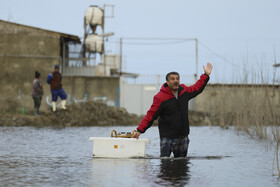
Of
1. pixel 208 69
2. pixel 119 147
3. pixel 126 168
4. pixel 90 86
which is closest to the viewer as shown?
pixel 126 168

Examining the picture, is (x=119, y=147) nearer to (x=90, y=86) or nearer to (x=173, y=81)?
(x=173, y=81)

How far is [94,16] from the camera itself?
151ft

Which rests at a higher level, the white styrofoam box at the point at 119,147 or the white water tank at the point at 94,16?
the white water tank at the point at 94,16

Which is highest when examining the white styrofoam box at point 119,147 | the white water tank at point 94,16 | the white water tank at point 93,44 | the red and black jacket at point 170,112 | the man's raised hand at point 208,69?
the white water tank at point 94,16

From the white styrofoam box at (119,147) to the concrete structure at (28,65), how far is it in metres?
24.7

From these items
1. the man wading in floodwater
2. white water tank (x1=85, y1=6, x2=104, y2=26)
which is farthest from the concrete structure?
the man wading in floodwater

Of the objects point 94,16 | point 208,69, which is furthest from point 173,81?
point 94,16

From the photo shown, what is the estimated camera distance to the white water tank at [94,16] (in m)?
46.2

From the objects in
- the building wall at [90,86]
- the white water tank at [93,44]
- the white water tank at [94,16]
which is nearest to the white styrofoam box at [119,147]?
the building wall at [90,86]

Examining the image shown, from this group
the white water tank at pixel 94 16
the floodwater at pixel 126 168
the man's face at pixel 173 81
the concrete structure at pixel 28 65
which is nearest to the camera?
the floodwater at pixel 126 168

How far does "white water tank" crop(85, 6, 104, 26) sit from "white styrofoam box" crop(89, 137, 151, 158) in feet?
119

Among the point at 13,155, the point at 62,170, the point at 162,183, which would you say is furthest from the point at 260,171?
the point at 13,155

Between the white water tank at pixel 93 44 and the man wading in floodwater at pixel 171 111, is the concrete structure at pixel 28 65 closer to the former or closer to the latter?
the white water tank at pixel 93 44

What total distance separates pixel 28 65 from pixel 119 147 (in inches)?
1028
